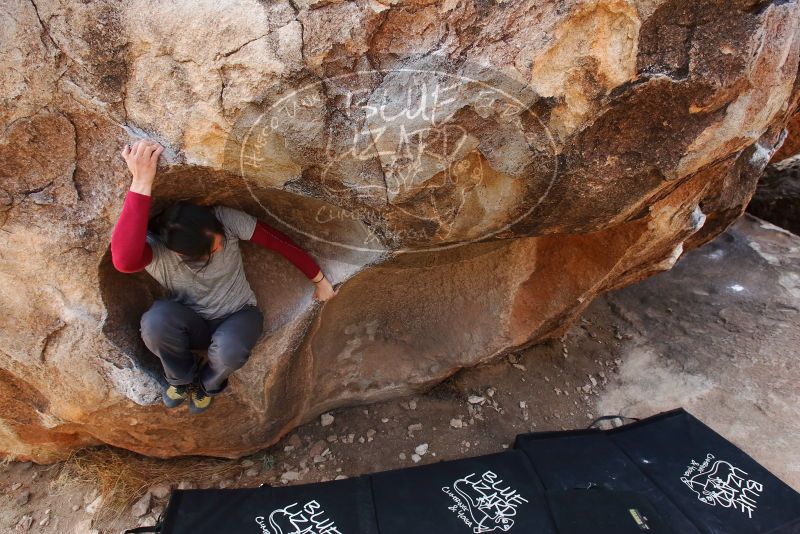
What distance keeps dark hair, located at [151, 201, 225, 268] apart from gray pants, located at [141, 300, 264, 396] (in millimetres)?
181

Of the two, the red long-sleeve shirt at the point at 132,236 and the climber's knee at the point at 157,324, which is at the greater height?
the red long-sleeve shirt at the point at 132,236

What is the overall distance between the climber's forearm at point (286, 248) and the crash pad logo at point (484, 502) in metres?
0.84

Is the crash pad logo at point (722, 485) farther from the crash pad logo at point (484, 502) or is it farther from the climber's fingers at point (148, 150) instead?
the climber's fingers at point (148, 150)

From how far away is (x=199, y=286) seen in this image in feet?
5.45

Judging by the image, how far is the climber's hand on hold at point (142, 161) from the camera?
1.38 meters

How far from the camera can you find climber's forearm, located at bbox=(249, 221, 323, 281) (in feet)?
5.52

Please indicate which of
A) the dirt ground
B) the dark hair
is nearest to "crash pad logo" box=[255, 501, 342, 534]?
the dirt ground

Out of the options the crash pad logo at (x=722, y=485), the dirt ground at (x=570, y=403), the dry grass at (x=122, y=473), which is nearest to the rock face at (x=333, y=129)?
the dry grass at (x=122, y=473)

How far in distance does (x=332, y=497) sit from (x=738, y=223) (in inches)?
113

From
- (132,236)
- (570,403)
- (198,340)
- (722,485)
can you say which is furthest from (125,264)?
(722,485)

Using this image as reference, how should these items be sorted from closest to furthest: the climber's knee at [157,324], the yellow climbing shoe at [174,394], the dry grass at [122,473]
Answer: the climber's knee at [157,324], the yellow climbing shoe at [174,394], the dry grass at [122,473]

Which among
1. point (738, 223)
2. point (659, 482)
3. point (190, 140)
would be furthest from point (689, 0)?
point (738, 223)

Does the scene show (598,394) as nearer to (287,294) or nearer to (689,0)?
(287,294)

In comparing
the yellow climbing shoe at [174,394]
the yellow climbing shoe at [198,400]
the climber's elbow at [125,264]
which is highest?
the climber's elbow at [125,264]
